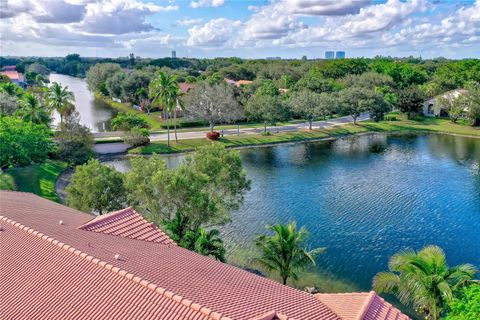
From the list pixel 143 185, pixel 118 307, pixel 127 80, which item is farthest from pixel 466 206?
pixel 127 80

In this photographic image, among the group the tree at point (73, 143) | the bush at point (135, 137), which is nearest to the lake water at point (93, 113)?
the bush at point (135, 137)

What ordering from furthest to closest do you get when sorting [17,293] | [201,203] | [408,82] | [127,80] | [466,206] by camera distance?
[408,82], [127,80], [466,206], [201,203], [17,293]

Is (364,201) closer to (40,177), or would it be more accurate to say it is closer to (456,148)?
(456,148)

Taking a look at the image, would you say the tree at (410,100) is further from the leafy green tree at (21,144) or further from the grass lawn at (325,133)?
the leafy green tree at (21,144)

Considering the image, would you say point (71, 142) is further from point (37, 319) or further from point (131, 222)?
point (37, 319)

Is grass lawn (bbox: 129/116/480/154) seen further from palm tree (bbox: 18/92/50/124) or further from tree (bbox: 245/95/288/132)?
palm tree (bbox: 18/92/50/124)
